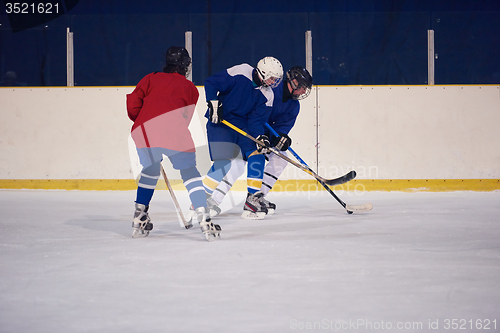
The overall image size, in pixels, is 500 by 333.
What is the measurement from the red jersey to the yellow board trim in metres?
2.21

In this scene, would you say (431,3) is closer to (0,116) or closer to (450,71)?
(450,71)

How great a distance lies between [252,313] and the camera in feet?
3.77

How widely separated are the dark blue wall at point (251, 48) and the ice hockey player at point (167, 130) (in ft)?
9.46

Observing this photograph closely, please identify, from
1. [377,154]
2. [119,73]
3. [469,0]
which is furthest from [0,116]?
[469,0]

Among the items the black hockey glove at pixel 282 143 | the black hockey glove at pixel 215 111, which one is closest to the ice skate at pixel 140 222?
the black hockey glove at pixel 215 111

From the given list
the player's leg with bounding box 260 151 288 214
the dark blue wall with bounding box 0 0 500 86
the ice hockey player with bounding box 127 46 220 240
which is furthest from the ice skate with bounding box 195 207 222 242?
the dark blue wall with bounding box 0 0 500 86

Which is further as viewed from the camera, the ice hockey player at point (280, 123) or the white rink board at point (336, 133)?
the white rink board at point (336, 133)

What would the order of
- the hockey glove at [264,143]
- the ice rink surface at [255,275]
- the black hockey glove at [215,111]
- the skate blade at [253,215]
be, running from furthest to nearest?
the skate blade at [253,215] < the hockey glove at [264,143] < the black hockey glove at [215,111] < the ice rink surface at [255,275]

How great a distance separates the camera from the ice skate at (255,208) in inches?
111

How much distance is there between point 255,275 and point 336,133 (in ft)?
9.65

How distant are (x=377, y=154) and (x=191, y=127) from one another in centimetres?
158

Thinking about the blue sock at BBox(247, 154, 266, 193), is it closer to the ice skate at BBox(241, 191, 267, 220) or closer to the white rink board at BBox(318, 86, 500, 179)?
the ice skate at BBox(241, 191, 267, 220)

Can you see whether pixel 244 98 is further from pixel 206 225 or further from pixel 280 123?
pixel 206 225

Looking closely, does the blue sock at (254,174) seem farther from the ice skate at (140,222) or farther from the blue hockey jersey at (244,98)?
the ice skate at (140,222)
